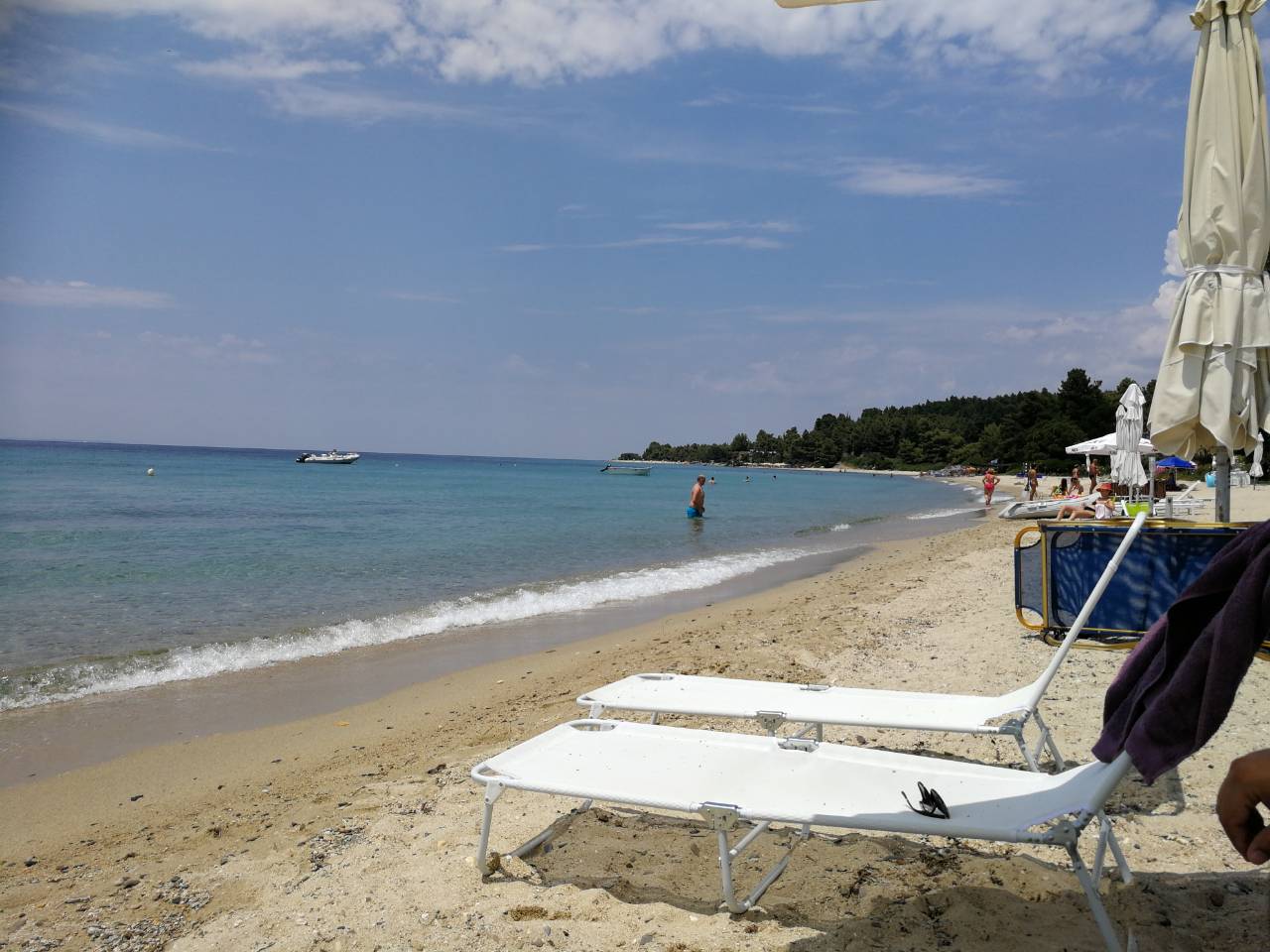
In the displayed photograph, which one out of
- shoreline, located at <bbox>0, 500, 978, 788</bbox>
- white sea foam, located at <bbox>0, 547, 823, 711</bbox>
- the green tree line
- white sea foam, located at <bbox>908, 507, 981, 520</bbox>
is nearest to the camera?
shoreline, located at <bbox>0, 500, 978, 788</bbox>

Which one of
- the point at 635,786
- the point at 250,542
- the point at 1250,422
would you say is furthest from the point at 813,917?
the point at 250,542

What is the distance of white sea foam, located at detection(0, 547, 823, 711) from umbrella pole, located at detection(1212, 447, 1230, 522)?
7475 millimetres

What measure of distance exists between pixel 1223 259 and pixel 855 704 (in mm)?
3121

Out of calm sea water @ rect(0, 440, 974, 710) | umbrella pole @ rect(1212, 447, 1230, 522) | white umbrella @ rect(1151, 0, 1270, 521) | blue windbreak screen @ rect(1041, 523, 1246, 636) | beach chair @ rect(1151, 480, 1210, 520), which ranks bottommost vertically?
calm sea water @ rect(0, 440, 974, 710)

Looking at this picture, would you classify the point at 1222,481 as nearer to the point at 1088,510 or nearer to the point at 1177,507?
the point at 1088,510

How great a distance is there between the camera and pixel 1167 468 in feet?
83.7

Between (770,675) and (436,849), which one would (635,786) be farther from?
(770,675)

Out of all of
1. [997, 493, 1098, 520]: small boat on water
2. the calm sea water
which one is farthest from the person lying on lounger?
the calm sea water

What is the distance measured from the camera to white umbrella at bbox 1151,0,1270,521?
4.31 metres

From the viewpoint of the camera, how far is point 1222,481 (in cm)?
493

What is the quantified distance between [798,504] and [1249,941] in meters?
36.6

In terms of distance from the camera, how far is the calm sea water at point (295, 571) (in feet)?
28.0

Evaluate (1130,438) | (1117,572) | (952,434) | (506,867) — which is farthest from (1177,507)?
(952,434)

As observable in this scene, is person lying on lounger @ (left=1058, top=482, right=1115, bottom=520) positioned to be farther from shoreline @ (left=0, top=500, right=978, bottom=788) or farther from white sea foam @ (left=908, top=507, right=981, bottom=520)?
white sea foam @ (left=908, top=507, right=981, bottom=520)
